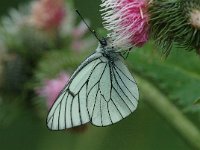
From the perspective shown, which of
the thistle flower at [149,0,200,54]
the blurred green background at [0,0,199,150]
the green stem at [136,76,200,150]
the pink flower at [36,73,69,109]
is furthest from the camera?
the blurred green background at [0,0,199,150]

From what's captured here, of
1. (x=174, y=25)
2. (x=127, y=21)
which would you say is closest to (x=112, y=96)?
(x=127, y=21)

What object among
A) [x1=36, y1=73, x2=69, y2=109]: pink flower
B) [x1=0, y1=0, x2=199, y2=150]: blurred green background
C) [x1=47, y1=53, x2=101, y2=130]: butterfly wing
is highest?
[x1=47, y1=53, x2=101, y2=130]: butterfly wing

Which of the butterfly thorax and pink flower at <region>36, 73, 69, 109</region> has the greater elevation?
the butterfly thorax

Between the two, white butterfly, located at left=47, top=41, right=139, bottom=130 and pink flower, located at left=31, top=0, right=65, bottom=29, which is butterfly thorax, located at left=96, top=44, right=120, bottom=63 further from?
pink flower, located at left=31, top=0, right=65, bottom=29

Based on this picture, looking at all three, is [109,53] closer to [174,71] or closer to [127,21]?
[127,21]

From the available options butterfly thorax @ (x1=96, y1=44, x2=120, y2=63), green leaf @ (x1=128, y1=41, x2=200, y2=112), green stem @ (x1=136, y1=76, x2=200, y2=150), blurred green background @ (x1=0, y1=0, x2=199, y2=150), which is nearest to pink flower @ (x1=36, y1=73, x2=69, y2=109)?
blurred green background @ (x1=0, y1=0, x2=199, y2=150)

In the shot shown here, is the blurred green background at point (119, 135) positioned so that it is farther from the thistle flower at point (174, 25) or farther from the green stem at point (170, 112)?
the thistle flower at point (174, 25)

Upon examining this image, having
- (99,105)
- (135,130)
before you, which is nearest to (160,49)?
(99,105)
